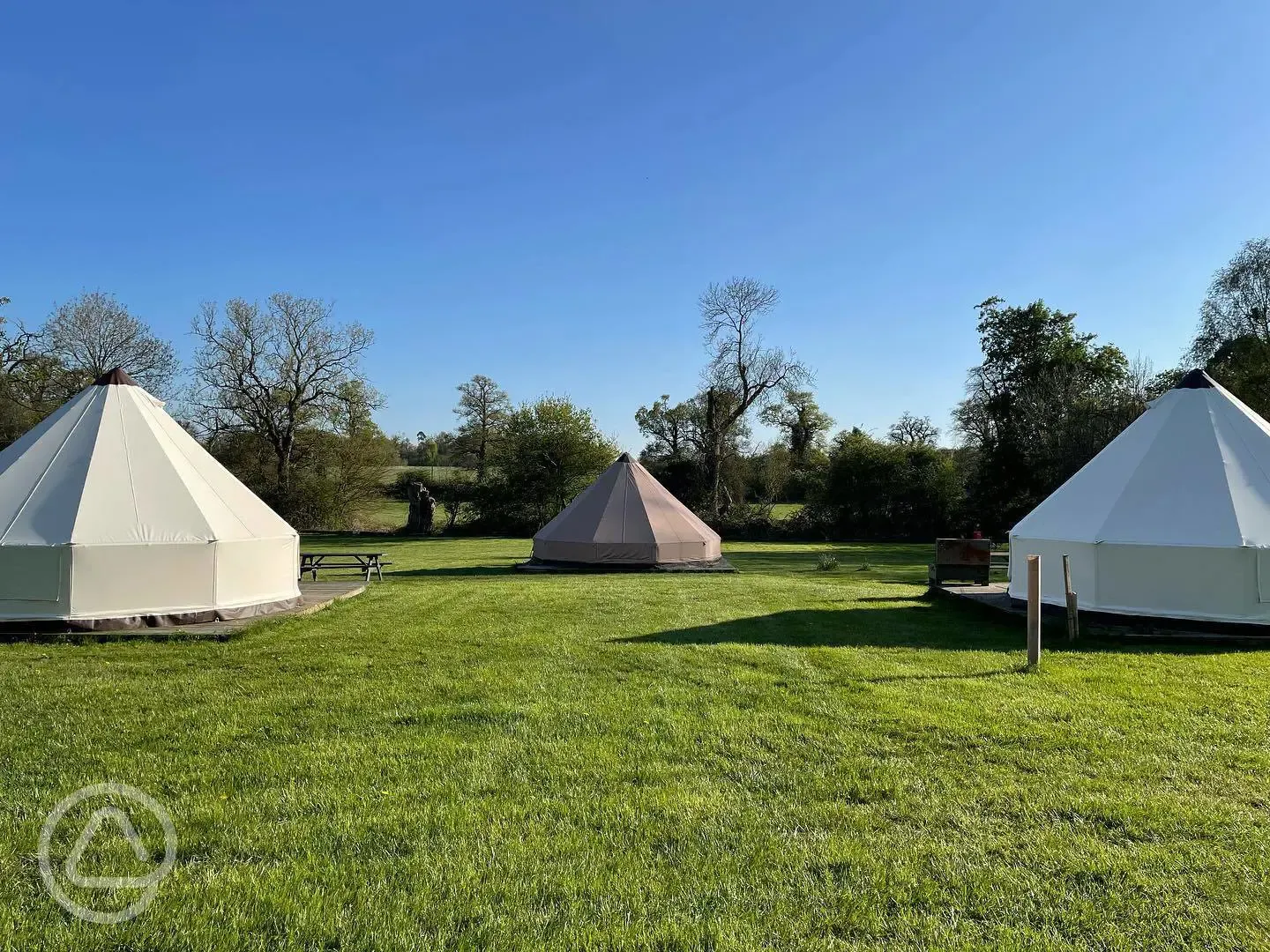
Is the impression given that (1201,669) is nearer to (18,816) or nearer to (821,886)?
(821,886)

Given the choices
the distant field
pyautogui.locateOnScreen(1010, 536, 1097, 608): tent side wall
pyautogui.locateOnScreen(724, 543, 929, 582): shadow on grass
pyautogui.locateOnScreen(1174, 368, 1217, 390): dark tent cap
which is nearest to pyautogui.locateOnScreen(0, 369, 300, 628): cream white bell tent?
pyautogui.locateOnScreen(1010, 536, 1097, 608): tent side wall

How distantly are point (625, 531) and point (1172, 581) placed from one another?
37.1 feet

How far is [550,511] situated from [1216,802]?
2859cm

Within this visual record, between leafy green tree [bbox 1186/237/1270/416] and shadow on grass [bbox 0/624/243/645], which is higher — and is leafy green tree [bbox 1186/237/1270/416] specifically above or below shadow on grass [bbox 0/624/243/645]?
above

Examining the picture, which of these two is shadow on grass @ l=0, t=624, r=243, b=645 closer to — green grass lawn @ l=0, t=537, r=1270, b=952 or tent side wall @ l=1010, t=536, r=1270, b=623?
green grass lawn @ l=0, t=537, r=1270, b=952

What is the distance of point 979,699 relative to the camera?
5699 millimetres

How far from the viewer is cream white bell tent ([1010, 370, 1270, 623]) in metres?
8.79

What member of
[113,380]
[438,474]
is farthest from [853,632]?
[438,474]

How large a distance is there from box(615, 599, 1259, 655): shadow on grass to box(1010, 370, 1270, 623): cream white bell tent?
758 millimetres

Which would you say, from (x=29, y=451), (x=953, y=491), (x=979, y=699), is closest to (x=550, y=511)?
(x=953, y=491)

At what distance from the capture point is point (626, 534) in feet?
60.0

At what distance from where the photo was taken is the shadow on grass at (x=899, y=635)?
806 centimetres

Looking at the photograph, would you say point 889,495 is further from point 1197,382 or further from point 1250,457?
point 1250,457

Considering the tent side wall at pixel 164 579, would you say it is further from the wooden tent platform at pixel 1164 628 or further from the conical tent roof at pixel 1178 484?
the conical tent roof at pixel 1178 484
